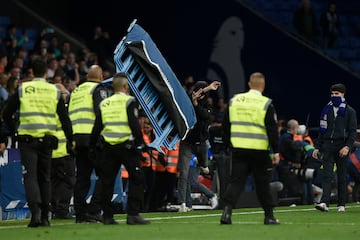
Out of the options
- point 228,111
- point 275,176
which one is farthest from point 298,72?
point 228,111

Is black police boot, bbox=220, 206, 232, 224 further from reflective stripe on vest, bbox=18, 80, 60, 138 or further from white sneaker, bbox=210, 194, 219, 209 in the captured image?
white sneaker, bbox=210, 194, 219, 209

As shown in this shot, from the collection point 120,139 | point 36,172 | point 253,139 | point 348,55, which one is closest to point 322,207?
point 253,139

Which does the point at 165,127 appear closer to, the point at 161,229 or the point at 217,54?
the point at 161,229

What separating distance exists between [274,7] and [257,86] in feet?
58.6

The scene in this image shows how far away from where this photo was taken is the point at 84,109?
17797 mm

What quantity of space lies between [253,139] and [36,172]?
305 cm

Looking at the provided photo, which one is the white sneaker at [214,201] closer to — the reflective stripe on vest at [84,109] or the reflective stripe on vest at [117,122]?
the reflective stripe on vest at [84,109]

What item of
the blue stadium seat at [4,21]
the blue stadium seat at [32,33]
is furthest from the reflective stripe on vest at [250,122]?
the blue stadium seat at [32,33]

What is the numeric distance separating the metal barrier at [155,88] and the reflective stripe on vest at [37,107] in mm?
4375

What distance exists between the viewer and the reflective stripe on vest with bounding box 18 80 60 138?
16.5 m

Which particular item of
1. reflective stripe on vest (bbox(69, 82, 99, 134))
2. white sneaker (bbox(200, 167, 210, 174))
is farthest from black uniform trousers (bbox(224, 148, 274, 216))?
white sneaker (bbox(200, 167, 210, 174))

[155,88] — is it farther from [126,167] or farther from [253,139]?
[253,139]

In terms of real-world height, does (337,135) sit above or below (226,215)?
above

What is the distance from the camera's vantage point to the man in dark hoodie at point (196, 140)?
21234 millimetres
